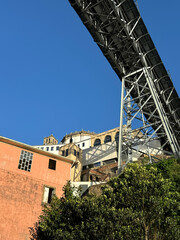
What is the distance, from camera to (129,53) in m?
31.5

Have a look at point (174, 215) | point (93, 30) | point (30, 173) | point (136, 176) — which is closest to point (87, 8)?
point (93, 30)

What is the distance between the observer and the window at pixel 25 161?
2126 cm

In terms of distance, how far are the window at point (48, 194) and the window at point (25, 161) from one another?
2.05 metres

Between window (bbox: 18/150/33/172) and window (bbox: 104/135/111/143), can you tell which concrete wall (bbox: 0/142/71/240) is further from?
Answer: window (bbox: 104/135/111/143)

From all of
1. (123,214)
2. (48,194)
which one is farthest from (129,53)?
(123,214)

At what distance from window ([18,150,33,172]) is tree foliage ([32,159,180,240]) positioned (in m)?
6.88

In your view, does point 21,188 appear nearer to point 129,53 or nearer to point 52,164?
point 52,164

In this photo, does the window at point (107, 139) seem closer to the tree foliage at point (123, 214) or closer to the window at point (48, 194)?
the window at point (48, 194)

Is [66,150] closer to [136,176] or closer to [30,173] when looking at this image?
[30,173]

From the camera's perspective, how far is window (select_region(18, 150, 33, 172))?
2126 cm

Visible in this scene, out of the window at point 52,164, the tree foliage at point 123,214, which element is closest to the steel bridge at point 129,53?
the window at point 52,164

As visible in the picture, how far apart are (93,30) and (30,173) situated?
56.5 ft

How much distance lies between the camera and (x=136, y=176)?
14.8 m

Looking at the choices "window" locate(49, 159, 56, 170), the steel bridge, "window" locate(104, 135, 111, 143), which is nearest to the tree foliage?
"window" locate(49, 159, 56, 170)
